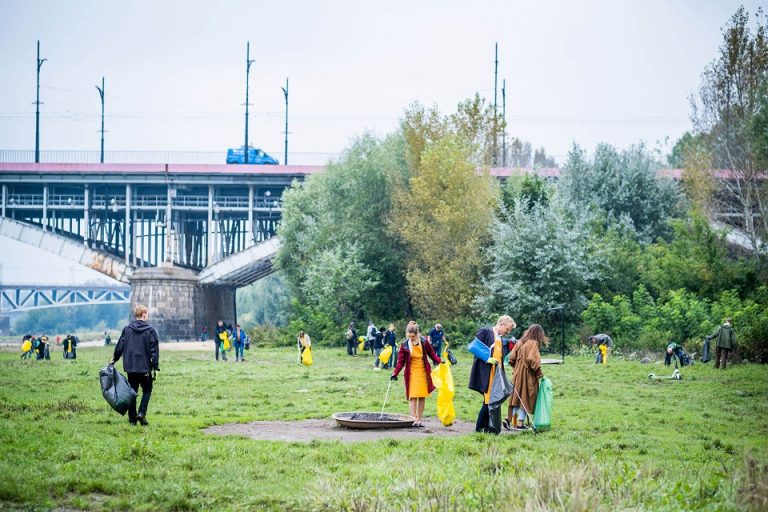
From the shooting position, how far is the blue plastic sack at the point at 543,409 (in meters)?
14.9

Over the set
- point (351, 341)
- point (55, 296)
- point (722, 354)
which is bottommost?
point (351, 341)

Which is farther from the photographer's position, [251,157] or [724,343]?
[251,157]

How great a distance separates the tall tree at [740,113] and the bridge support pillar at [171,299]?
35.3 meters

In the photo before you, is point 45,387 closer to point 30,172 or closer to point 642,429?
point 642,429

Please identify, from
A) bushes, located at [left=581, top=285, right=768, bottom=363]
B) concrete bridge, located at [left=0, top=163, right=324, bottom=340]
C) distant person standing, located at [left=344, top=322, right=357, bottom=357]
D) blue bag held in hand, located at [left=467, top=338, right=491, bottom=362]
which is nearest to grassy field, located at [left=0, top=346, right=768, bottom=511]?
blue bag held in hand, located at [left=467, top=338, right=491, bottom=362]

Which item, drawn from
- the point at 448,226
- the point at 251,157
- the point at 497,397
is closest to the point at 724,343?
the point at 497,397

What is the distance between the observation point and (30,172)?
64562 mm

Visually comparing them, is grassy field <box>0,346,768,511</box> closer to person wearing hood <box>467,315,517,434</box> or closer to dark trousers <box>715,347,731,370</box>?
person wearing hood <box>467,315,517,434</box>

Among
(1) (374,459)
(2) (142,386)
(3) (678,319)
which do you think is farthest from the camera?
(3) (678,319)

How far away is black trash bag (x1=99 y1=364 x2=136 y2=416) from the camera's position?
1399cm

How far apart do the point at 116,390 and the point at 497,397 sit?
549 cm

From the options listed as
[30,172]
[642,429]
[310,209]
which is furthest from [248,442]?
[30,172]

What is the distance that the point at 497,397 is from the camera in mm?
14328

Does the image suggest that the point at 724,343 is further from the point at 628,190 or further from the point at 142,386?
the point at 628,190
